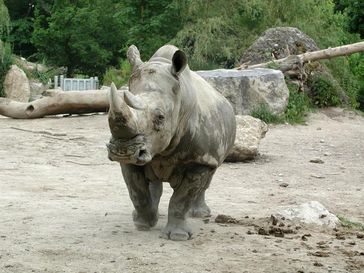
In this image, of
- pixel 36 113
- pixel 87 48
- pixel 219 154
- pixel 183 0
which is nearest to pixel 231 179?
pixel 219 154

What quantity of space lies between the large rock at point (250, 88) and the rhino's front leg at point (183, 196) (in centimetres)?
800

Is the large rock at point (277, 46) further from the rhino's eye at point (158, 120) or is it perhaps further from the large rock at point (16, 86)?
the rhino's eye at point (158, 120)

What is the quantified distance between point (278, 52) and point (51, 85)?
33.5 ft

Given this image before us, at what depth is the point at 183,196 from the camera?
4.78 m

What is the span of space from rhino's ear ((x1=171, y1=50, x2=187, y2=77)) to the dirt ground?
1.10 m

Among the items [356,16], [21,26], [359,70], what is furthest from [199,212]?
[21,26]

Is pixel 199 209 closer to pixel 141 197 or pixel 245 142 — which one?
pixel 141 197

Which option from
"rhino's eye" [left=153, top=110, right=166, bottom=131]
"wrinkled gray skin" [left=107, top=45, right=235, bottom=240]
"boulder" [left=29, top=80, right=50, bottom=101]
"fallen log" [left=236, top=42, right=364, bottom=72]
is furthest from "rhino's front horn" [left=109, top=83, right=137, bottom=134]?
"boulder" [left=29, top=80, right=50, bottom=101]

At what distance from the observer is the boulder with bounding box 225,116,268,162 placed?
9.09 meters

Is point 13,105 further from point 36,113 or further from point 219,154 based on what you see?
point 219,154

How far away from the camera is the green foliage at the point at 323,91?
1509 cm

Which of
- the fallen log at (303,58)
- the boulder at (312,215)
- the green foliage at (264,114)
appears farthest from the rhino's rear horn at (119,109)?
the fallen log at (303,58)

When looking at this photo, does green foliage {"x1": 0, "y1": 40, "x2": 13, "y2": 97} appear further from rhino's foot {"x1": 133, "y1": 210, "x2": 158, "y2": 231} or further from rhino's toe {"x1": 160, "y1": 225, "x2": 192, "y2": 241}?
rhino's toe {"x1": 160, "y1": 225, "x2": 192, "y2": 241}

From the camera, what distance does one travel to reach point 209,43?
677 inches
